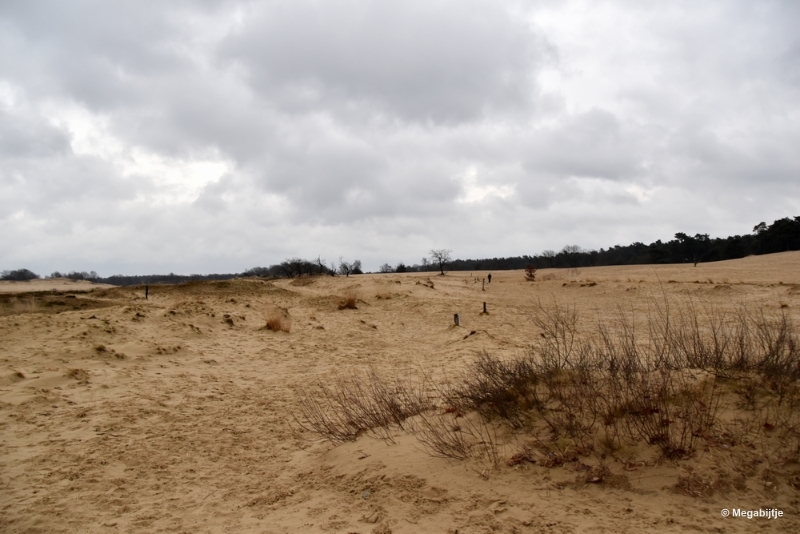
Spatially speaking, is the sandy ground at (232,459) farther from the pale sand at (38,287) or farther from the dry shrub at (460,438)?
the pale sand at (38,287)

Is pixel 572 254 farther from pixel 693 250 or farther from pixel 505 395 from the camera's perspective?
pixel 505 395

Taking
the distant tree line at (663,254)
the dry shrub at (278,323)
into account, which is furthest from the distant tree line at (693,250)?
the dry shrub at (278,323)

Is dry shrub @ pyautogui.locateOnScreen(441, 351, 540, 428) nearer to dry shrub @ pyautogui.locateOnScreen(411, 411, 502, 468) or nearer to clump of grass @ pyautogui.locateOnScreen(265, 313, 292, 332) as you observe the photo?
dry shrub @ pyautogui.locateOnScreen(411, 411, 502, 468)

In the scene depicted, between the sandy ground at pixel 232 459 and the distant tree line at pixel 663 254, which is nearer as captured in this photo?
the sandy ground at pixel 232 459

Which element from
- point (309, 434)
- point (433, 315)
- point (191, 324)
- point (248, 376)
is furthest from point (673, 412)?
point (433, 315)

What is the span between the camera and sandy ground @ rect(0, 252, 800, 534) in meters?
4.01

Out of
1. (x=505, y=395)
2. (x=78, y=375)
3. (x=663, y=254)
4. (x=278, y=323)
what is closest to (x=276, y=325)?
(x=278, y=323)

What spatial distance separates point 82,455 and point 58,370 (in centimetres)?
436

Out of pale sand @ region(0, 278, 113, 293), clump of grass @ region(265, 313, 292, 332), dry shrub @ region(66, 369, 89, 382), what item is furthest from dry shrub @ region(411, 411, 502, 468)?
pale sand @ region(0, 278, 113, 293)

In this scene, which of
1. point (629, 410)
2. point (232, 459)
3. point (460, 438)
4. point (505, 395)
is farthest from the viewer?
point (232, 459)

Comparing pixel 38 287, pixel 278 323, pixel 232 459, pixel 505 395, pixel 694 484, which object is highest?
pixel 38 287

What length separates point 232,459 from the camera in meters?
6.44

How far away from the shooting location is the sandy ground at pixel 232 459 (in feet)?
13.2

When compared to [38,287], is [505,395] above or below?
below
